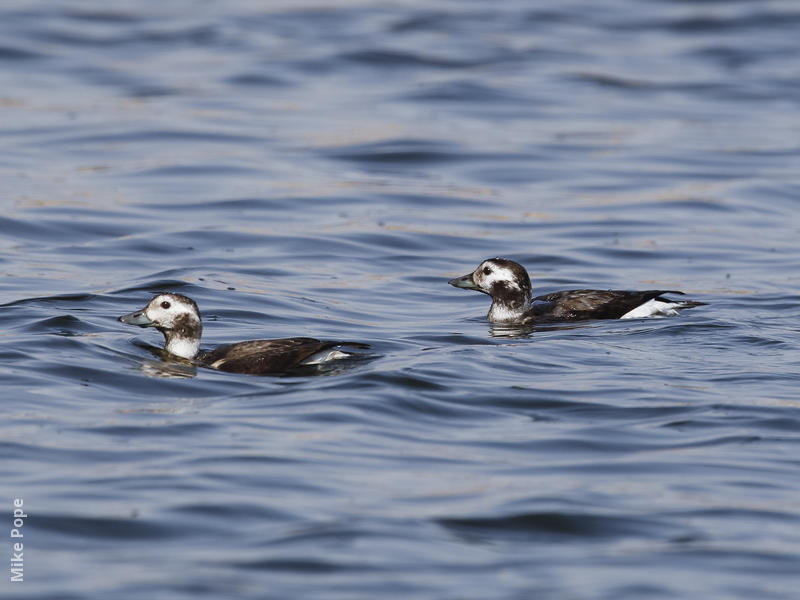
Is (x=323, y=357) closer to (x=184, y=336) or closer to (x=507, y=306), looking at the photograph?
(x=184, y=336)

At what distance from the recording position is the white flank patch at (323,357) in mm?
11625

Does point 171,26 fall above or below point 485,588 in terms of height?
above

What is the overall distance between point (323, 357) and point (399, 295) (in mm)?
4341

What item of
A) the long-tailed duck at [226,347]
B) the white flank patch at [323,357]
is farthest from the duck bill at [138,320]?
the white flank patch at [323,357]

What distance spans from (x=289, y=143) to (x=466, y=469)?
1529cm

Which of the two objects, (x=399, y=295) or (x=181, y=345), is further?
(x=399, y=295)

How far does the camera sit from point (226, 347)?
1216cm

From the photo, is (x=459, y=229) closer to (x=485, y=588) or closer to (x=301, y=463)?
A: (x=301, y=463)

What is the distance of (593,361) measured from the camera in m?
12.4

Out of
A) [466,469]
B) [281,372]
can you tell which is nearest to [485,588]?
[466,469]

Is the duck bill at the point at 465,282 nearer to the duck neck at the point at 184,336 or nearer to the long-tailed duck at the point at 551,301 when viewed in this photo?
the long-tailed duck at the point at 551,301

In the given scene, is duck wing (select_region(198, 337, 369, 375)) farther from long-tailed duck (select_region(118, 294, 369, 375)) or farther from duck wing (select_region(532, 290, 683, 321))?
duck wing (select_region(532, 290, 683, 321))

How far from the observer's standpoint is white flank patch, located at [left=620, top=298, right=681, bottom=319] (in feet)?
46.8

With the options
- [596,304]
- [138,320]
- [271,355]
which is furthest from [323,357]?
[596,304]
